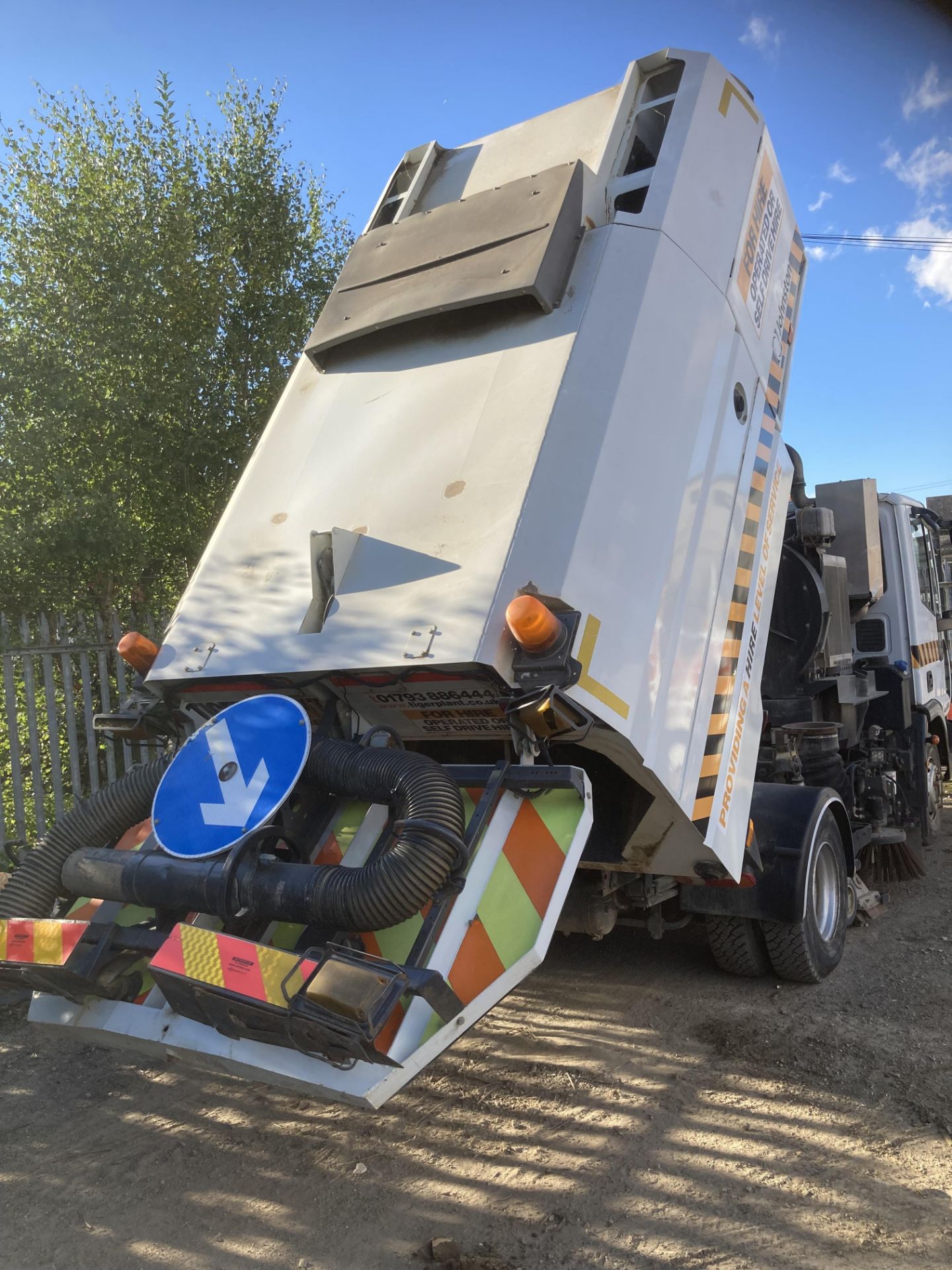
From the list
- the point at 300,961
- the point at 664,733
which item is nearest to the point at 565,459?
the point at 664,733

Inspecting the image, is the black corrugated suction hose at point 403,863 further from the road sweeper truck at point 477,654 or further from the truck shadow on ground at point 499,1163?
the truck shadow on ground at point 499,1163

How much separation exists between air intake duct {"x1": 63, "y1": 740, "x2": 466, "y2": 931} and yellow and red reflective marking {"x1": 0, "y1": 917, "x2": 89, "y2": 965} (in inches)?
7.4

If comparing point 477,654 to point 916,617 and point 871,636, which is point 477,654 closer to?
point 871,636

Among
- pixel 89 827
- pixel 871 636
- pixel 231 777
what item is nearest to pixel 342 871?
pixel 231 777

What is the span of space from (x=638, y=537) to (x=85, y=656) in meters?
4.77

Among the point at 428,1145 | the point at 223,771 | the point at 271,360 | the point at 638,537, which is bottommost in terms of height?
the point at 428,1145

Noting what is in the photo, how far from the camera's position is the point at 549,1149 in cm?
309

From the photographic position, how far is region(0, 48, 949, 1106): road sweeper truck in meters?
2.62

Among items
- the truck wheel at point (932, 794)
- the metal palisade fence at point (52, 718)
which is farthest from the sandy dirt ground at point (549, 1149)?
the truck wheel at point (932, 794)

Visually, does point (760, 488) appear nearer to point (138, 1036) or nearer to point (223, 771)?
point (223, 771)

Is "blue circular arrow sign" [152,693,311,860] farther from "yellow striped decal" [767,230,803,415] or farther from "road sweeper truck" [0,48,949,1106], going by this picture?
"yellow striped decal" [767,230,803,415]

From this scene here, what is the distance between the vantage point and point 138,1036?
8.89 ft

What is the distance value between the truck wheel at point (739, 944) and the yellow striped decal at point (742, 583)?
3.76 feet

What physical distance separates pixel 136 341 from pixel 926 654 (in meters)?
7.01
